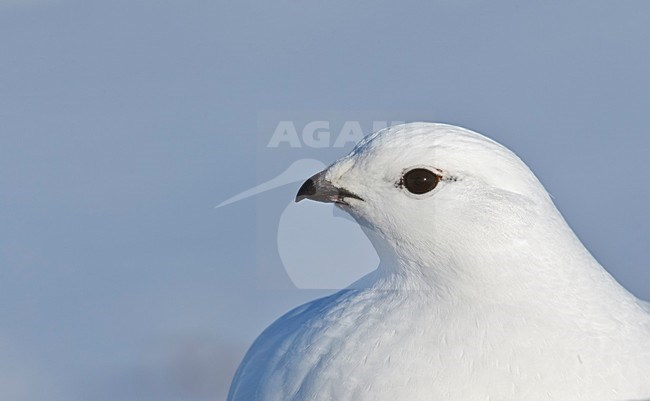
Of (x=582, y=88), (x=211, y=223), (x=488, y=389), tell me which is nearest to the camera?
(x=488, y=389)

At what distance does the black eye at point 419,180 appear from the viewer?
477 cm

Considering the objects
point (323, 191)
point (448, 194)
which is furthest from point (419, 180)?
point (323, 191)

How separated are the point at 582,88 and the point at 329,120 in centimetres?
257

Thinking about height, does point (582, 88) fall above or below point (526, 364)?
above

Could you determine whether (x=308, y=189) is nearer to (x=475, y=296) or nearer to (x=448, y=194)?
(x=448, y=194)

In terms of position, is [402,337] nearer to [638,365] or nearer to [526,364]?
[526,364]

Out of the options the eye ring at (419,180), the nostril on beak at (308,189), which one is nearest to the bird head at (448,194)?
the eye ring at (419,180)

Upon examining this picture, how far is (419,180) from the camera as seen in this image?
480cm

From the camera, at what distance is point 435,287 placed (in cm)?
497

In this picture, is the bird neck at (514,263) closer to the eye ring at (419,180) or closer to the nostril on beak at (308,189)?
the eye ring at (419,180)

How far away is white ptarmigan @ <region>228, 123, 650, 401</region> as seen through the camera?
185 inches

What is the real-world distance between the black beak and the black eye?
0.24 metres

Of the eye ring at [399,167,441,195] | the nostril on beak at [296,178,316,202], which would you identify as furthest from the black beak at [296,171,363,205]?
the eye ring at [399,167,441,195]

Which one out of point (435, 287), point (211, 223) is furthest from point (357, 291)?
point (211, 223)
